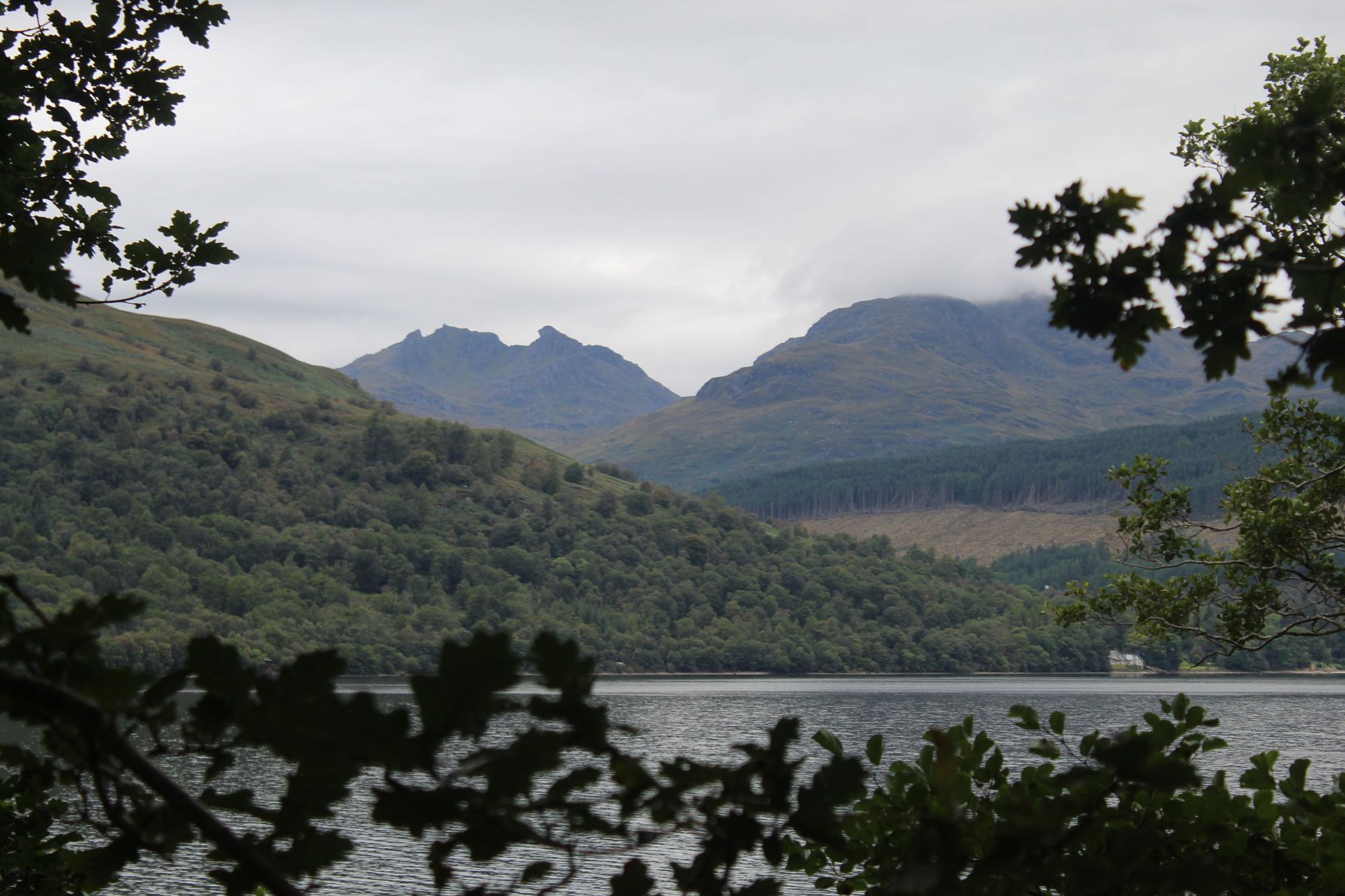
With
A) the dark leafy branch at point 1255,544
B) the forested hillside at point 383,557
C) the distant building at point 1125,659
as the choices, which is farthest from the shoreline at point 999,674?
the dark leafy branch at point 1255,544

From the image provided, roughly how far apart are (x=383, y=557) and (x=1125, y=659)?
11263 cm

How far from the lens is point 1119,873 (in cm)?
268

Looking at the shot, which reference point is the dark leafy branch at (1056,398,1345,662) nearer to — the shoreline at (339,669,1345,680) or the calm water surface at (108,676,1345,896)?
the calm water surface at (108,676,1345,896)

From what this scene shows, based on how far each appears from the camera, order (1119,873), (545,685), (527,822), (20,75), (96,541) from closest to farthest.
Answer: (545,685) < (527,822) < (1119,873) < (20,75) < (96,541)

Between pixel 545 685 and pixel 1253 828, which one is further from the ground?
pixel 545 685

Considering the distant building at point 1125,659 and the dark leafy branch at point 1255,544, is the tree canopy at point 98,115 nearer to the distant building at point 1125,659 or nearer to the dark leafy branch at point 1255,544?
the dark leafy branch at point 1255,544

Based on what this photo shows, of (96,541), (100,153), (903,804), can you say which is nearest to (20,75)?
(100,153)

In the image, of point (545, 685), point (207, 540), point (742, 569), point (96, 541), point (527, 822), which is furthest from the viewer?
point (742, 569)

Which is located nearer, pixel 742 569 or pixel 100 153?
pixel 100 153

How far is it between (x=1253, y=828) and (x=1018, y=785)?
1.01 m

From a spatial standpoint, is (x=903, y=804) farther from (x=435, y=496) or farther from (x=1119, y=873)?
(x=435, y=496)

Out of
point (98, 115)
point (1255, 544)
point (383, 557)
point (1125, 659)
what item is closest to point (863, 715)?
point (383, 557)

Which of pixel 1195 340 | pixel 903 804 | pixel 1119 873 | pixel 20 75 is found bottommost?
pixel 903 804

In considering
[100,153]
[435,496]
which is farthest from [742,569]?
[100,153]
